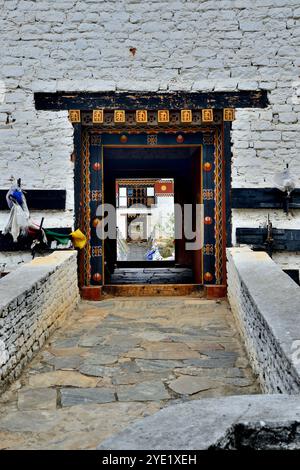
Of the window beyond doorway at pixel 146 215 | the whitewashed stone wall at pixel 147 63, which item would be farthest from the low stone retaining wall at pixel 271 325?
the window beyond doorway at pixel 146 215

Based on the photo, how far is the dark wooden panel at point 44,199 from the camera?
7484mm

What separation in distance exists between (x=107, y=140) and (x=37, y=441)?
5875 mm

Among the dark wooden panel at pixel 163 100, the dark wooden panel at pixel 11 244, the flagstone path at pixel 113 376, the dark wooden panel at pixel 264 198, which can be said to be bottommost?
the flagstone path at pixel 113 376

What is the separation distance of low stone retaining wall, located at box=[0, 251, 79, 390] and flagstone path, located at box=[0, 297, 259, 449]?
6.2 inches

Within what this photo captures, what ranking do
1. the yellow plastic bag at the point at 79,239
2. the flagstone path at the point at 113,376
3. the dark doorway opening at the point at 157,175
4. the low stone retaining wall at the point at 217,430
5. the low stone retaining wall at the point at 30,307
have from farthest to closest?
the dark doorway opening at the point at 157,175 < the yellow plastic bag at the point at 79,239 < the low stone retaining wall at the point at 30,307 < the flagstone path at the point at 113,376 < the low stone retaining wall at the point at 217,430

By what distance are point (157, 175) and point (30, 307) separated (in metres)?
8.17

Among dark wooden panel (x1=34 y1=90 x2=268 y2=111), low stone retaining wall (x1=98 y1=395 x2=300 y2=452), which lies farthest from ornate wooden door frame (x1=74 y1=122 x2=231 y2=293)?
low stone retaining wall (x1=98 y1=395 x2=300 y2=452)

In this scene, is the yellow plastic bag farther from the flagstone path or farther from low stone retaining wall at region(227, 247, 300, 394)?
low stone retaining wall at region(227, 247, 300, 394)

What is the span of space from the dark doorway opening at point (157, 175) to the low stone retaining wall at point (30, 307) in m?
2.82

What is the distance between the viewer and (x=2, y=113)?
7535mm

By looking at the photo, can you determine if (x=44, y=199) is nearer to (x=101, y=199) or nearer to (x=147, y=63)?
(x=101, y=199)

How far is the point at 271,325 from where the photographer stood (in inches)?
123

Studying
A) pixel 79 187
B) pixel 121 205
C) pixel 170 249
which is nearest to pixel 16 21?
pixel 79 187

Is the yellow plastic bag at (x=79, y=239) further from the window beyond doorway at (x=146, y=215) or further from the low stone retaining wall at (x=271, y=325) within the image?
the window beyond doorway at (x=146, y=215)
